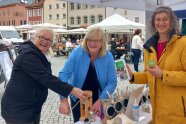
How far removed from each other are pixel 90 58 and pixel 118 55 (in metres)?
14.2

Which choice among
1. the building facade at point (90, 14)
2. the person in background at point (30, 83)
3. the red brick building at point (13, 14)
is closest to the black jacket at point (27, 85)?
the person in background at point (30, 83)

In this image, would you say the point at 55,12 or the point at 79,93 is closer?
the point at 79,93

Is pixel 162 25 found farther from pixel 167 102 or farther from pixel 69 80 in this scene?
pixel 69 80

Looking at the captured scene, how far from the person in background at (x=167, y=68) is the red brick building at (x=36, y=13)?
2884 inches

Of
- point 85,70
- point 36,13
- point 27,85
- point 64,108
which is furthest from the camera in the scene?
point 36,13

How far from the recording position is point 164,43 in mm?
2551

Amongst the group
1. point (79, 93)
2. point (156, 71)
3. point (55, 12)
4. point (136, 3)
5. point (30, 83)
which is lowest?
point (79, 93)

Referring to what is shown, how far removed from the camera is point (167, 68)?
2.44m

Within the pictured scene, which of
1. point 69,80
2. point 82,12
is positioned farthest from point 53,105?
point 82,12

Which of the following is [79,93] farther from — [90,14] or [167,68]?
[90,14]

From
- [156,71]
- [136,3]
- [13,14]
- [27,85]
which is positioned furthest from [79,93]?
[13,14]

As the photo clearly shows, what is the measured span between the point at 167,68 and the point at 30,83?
116 cm

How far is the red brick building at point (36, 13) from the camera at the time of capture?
74688mm

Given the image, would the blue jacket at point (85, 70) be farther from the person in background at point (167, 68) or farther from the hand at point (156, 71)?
the hand at point (156, 71)
